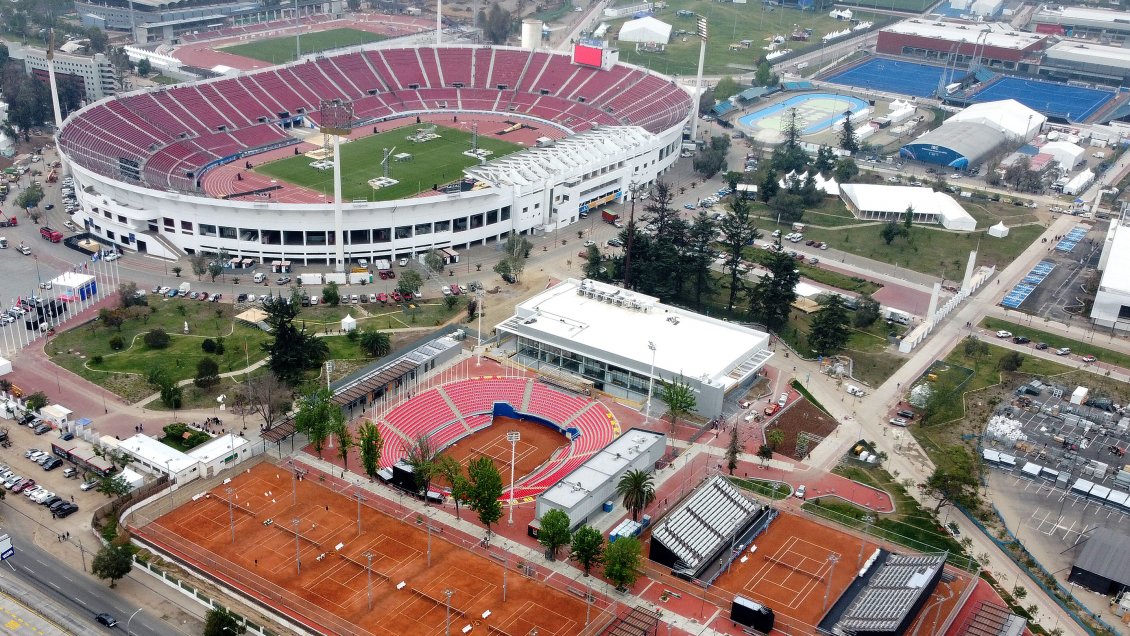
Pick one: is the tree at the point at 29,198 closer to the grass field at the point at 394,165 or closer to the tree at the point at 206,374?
the grass field at the point at 394,165

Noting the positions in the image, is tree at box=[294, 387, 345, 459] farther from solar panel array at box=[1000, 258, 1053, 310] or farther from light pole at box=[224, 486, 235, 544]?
solar panel array at box=[1000, 258, 1053, 310]

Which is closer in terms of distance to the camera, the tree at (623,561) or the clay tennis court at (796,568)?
the tree at (623,561)

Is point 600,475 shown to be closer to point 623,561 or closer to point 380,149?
point 623,561

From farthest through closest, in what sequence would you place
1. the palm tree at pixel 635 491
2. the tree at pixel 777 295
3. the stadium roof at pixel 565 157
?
the stadium roof at pixel 565 157 → the tree at pixel 777 295 → the palm tree at pixel 635 491

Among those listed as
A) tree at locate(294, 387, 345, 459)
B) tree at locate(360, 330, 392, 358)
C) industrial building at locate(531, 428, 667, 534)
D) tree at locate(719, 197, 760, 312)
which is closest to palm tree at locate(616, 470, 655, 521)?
industrial building at locate(531, 428, 667, 534)

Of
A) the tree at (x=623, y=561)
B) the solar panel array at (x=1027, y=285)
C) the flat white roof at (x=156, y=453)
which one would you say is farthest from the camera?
the solar panel array at (x=1027, y=285)

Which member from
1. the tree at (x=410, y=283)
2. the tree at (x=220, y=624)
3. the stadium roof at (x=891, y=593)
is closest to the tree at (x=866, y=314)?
the stadium roof at (x=891, y=593)

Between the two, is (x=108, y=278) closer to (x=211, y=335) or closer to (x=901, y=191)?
(x=211, y=335)

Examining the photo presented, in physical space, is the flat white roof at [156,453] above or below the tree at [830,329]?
below
